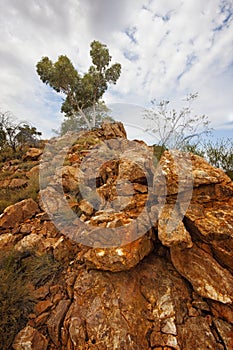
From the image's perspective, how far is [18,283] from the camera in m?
2.39

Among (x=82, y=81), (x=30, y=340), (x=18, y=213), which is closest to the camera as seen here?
(x=30, y=340)

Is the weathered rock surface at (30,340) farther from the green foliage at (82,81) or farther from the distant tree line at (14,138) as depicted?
the green foliage at (82,81)

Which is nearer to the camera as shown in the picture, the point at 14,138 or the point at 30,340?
the point at 30,340

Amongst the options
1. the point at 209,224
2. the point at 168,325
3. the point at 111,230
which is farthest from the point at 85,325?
the point at 209,224

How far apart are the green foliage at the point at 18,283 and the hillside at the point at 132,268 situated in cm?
1

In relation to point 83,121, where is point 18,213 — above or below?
below

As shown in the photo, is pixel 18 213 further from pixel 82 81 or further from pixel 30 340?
pixel 82 81

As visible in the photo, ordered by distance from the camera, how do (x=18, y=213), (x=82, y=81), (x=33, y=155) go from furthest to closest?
(x=82, y=81) < (x=33, y=155) < (x=18, y=213)

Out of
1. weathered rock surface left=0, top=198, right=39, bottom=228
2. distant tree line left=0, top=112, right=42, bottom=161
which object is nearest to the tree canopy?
distant tree line left=0, top=112, right=42, bottom=161

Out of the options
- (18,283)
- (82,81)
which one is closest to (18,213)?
(18,283)

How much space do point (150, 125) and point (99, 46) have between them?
12607 mm

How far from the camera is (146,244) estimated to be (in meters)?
2.48

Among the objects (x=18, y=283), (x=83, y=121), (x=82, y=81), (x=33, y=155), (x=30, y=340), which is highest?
(x=82, y=81)

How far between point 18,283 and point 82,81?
51.6ft
